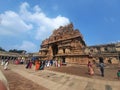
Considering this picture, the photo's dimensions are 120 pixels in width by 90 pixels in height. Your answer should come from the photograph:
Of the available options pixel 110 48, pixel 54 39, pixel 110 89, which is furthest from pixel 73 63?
pixel 110 48

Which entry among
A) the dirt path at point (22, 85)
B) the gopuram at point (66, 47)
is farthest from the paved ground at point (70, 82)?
the gopuram at point (66, 47)

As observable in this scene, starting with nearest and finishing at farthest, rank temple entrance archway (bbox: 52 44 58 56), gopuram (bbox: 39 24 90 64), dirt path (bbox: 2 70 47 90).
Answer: dirt path (bbox: 2 70 47 90), gopuram (bbox: 39 24 90 64), temple entrance archway (bbox: 52 44 58 56)

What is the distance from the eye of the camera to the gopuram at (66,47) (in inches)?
1257

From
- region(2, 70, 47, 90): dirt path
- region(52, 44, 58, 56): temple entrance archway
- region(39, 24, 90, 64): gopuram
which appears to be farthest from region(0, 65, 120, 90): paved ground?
region(52, 44, 58, 56): temple entrance archway

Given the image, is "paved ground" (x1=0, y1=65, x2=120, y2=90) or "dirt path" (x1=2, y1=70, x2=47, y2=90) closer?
"dirt path" (x1=2, y1=70, x2=47, y2=90)

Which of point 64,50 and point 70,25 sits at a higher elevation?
point 70,25

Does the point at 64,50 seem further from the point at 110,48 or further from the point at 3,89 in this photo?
the point at 3,89

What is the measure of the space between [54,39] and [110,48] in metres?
26.9

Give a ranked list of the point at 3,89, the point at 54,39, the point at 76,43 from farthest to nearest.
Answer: the point at 54,39
the point at 76,43
the point at 3,89

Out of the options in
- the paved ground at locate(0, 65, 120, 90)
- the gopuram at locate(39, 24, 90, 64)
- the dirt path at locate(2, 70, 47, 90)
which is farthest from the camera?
the gopuram at locate(39, 24, 90, 64)

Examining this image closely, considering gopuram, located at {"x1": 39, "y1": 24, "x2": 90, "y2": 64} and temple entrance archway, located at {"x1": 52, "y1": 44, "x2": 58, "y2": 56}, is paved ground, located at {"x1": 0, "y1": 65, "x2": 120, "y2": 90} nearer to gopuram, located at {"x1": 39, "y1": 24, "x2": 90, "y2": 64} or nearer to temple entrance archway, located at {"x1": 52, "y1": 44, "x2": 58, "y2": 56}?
gopuram, located at {"x1": 39, "y1": 24, "x2": 90, "y2": 64}

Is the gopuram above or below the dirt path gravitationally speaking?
above

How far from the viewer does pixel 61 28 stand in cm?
4375

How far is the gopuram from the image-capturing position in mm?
31922
